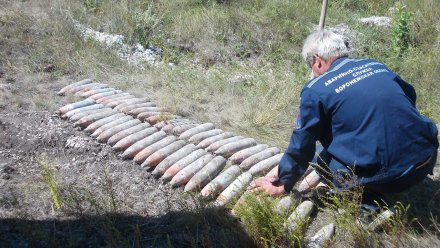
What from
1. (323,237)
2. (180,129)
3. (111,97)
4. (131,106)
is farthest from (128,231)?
(111,97)

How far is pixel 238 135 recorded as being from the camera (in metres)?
5.13

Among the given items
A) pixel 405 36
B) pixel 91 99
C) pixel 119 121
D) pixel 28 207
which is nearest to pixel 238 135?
pixel 119 121

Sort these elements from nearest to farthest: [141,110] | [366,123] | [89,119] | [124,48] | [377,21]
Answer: [366,123] < [89,119] < [141,110] < [124,48] < [377,21]

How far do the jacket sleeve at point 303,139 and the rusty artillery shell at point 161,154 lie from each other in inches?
46.4

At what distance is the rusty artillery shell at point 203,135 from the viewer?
4797 mm

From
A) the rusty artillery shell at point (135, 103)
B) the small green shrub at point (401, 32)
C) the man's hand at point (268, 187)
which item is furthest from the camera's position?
the small green shrub at point (401, 32)

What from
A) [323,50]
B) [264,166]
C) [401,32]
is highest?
[323,50]

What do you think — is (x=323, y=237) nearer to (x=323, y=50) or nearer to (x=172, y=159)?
(x=323, y=50)

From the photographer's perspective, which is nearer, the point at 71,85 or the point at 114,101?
the point at 114,101

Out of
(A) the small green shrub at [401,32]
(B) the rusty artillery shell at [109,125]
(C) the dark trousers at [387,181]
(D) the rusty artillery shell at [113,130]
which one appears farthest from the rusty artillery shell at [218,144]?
(A) the small green shrub at [401,32]

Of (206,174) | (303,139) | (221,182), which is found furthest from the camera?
(206,174)

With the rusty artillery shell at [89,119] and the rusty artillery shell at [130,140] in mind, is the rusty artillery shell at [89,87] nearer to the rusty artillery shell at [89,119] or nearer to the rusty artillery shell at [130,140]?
the rusty artillery shell at [89,119]

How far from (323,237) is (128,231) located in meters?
1.34

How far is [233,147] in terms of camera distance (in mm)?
4625
